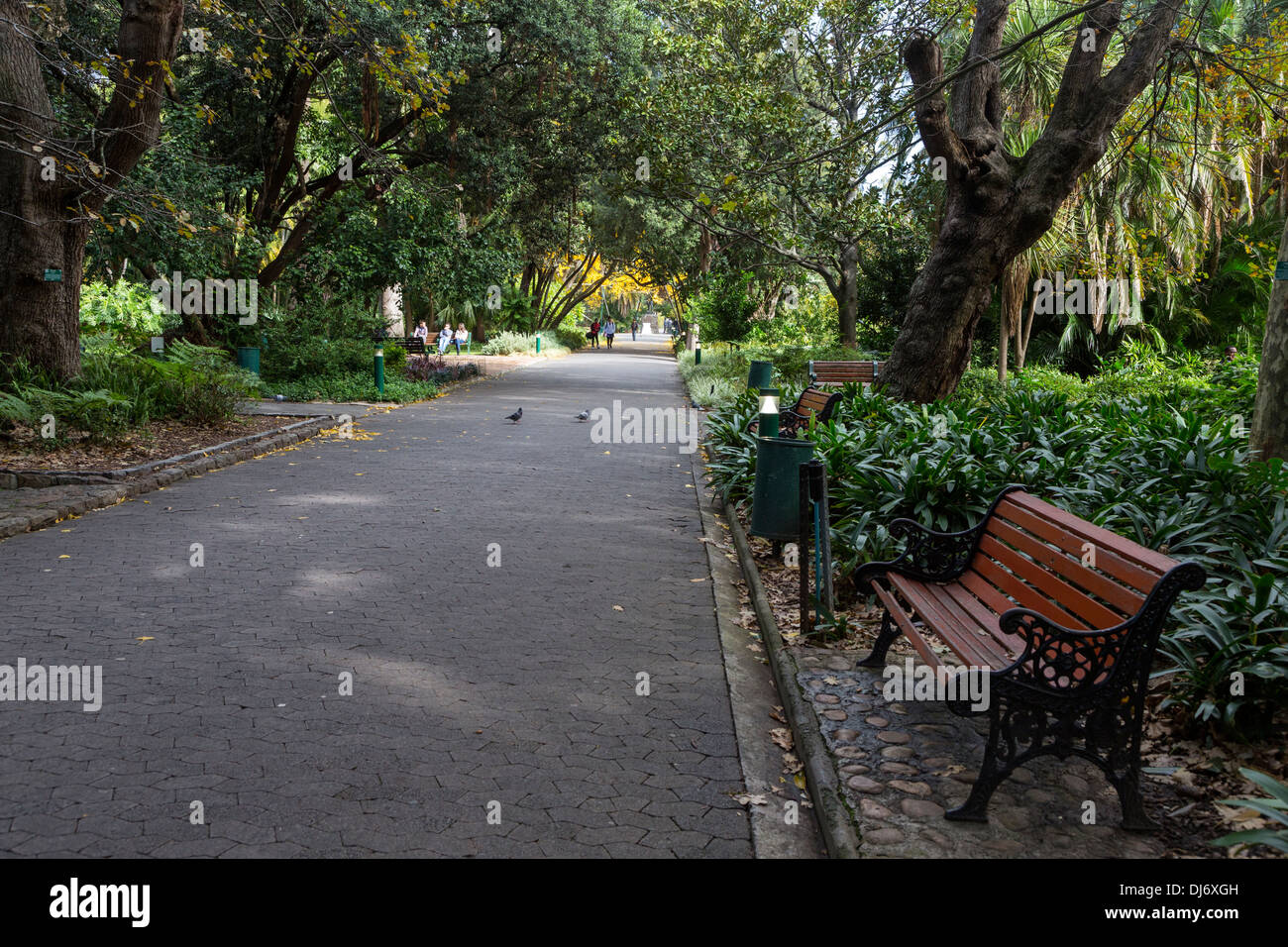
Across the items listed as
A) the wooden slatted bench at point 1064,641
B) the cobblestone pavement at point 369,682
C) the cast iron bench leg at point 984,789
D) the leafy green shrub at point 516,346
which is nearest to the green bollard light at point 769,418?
the cobblestone pavement at point 369,682

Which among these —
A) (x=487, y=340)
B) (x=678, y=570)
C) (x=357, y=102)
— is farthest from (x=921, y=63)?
(x=487, y=340)

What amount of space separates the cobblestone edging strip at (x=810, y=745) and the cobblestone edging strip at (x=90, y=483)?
636 cm

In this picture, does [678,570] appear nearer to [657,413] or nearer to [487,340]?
[657,413]

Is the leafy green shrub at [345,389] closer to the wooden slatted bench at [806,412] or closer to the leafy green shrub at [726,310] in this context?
the wooden slatted bench at [806,412]

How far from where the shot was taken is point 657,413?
20.1m

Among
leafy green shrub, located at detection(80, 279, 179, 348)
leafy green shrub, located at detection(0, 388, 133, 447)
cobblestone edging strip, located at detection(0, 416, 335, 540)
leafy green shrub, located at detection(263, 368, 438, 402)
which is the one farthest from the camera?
leafy green shrub, located at detection(263, 368, 438, 402)

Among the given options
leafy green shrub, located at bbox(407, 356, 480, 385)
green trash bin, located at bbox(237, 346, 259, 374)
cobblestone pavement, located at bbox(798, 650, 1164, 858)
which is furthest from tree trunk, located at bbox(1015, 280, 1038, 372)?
green trash bin, located at bbox(237, 346, 259, 374)

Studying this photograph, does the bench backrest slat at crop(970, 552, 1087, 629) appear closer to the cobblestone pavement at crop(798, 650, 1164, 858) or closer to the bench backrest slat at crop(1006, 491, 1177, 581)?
the bench backrest slat at crop(1006, 491, 1177, 581)

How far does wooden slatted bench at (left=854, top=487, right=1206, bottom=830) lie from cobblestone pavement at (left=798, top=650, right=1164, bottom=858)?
10 centimetres

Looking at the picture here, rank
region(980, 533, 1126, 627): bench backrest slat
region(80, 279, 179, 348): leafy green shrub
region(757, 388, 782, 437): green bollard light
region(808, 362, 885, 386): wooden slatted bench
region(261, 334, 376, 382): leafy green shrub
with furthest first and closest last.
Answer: region(261, 334, 376, 382): leafy green shrub → region(80, 279, 179, 348): leafy green shrub → region(808, 362, 885, 386): wooden slatted bench → region(757, 388, 782, 437): green bollard light → region(980, 533, 1126, 627): bench backrest slat

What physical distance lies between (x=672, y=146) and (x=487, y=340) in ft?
86.2

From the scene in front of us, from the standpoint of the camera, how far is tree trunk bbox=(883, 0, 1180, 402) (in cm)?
1008

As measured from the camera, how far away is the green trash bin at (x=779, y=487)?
7.41 m

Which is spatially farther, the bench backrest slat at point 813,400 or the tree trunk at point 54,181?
the tree trunk at point 54,181
